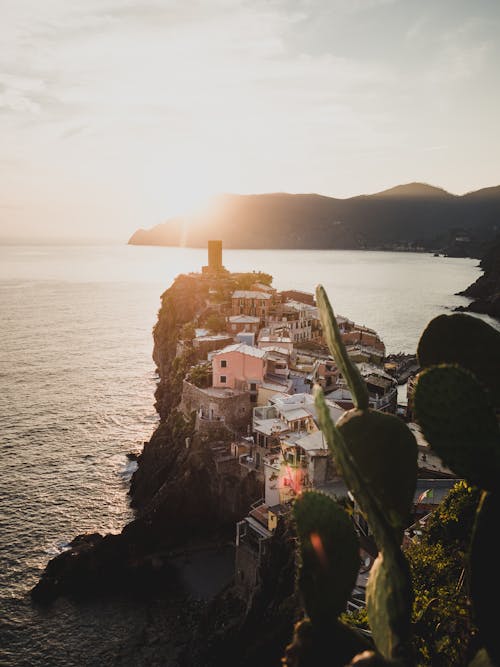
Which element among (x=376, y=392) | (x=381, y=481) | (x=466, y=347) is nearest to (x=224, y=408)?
(x=376, y=392)

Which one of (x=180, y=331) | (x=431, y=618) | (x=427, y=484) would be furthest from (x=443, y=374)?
(x=180, y=331)

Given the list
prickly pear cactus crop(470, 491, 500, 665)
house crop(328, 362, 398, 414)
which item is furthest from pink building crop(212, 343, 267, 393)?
prickly pear cactus crop(470, 491, 500, 665)

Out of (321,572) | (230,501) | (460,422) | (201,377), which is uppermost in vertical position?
(460,422)

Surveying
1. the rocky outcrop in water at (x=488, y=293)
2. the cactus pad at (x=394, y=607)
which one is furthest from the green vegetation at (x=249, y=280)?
the cactus pad at (x=394, y=607)

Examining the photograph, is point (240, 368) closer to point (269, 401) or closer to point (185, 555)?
point (269, 401)

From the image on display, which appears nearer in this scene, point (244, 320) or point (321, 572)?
point (321, 572)
